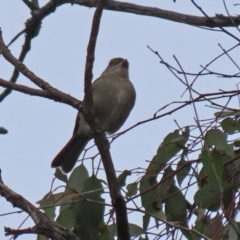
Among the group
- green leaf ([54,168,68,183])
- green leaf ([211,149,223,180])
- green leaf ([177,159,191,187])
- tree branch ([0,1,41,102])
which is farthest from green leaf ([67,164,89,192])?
tree branch ([0,1,41,102])

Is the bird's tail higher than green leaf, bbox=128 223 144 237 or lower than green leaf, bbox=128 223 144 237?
higher

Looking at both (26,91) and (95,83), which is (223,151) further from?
(95,83)

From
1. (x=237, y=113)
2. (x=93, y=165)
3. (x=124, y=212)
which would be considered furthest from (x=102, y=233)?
(x=237, y=113)

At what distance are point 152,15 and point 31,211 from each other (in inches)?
49.3

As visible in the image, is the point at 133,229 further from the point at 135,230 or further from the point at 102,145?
the point at 102,145

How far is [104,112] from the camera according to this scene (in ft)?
14.5

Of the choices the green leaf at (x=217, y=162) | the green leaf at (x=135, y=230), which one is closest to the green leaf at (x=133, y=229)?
the green leaf at (x=135, y=230)

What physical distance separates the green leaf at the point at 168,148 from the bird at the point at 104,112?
1.27 meters

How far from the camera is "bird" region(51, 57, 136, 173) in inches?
175

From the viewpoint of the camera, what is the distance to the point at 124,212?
7.68 ft

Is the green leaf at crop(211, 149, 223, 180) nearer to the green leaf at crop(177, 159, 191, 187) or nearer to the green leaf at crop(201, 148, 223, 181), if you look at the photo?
the green leaf at crop(201, 148, 223, 181)

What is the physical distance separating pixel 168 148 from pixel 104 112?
1409mm

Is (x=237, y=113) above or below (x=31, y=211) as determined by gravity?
above

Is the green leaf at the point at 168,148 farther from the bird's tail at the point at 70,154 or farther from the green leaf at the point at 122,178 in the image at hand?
the bird's tail at the point at 70,154
